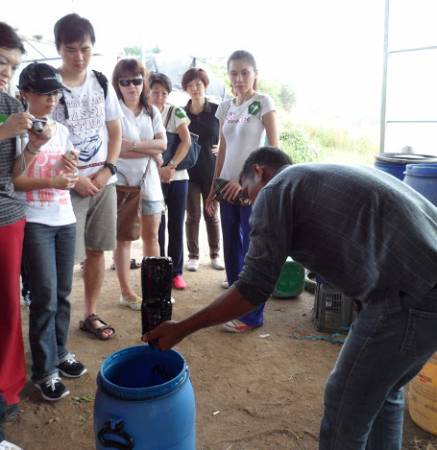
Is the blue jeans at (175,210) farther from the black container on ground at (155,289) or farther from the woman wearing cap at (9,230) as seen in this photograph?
the black container on ground at (155,289)

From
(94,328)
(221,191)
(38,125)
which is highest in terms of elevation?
(38,125)

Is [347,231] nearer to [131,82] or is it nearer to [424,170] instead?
[424,170]

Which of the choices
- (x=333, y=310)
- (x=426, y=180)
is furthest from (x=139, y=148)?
(x=426, y=180)

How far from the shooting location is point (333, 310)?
3.21 metres

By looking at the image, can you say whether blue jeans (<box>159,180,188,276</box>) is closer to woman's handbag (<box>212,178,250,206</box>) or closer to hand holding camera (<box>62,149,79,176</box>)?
woman's handbag (<box>212,178,250,206</box>)

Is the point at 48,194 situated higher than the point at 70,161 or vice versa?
the point at 70,161

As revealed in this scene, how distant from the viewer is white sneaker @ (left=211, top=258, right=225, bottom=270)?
4.57 meters

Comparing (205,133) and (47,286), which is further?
(205,133)

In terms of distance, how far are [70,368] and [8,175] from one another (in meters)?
1.19

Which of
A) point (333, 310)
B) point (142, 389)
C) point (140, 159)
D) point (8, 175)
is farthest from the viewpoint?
point (140, 159)

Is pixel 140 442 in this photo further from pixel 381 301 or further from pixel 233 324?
pixel 233 324

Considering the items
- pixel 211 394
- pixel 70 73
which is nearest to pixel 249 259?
pixel 211 394

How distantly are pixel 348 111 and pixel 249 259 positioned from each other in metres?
9.13

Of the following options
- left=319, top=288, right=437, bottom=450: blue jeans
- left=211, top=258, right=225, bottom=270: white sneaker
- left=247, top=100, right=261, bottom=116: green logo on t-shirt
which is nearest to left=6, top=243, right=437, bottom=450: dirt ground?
left=319, top=288, right=437, bottom=450: blue jeans
